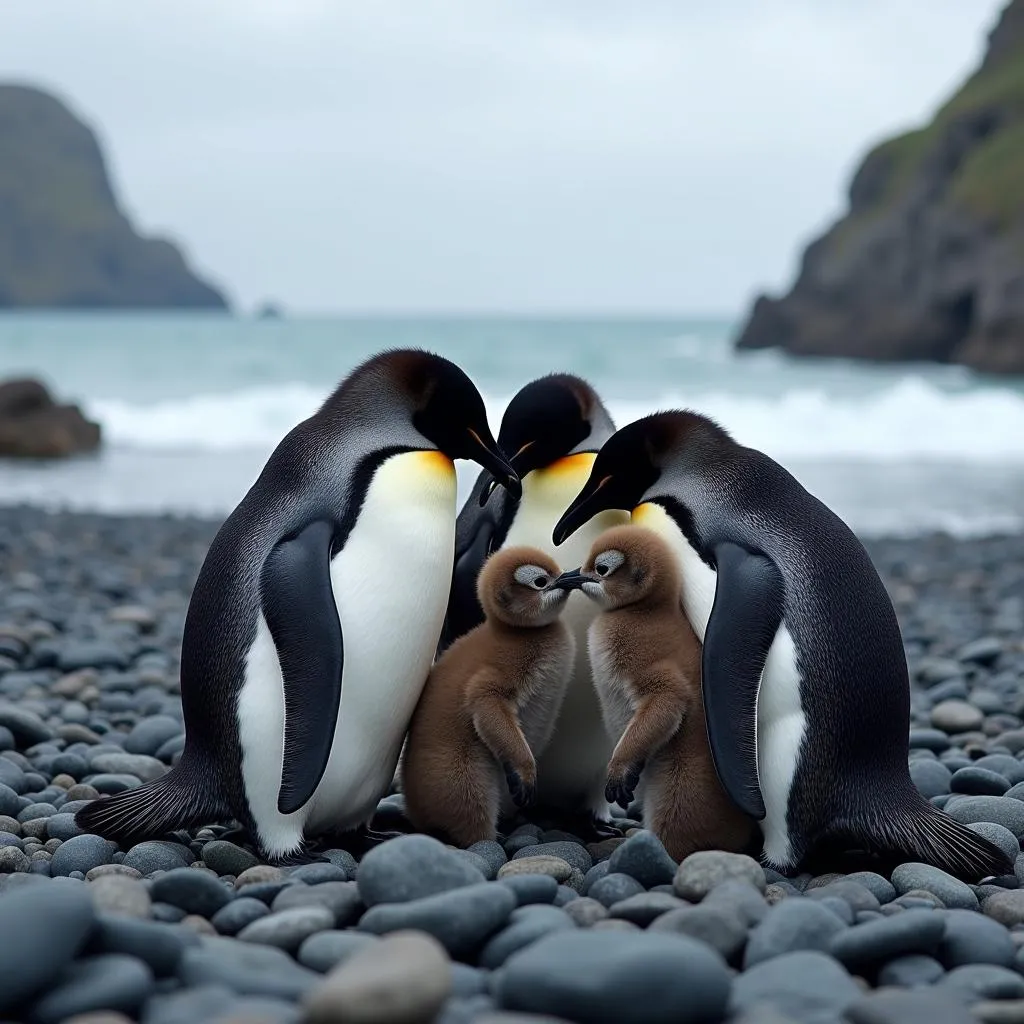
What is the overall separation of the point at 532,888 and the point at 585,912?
119mm

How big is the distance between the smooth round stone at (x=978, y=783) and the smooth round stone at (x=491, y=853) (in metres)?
1.59

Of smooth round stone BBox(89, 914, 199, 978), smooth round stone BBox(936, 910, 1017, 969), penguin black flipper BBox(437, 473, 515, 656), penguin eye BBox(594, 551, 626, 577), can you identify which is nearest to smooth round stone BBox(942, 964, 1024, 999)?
smooth round stone BBox(936, 910, 1017, 969)

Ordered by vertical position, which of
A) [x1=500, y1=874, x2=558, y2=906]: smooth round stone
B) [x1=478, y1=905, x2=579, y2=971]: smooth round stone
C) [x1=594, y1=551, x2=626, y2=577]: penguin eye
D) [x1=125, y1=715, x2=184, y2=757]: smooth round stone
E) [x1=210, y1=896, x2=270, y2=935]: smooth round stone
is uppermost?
[x1=594, y1=551, x2=626, y2=577]: penguin eye

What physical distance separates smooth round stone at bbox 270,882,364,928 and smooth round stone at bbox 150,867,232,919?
0.12m

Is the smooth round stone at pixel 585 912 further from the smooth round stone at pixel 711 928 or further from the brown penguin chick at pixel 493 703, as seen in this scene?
the brown penguin chick at pixel 493 703

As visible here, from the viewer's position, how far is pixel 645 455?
3889 millimetres

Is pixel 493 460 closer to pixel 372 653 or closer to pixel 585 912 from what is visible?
pixel 372 653

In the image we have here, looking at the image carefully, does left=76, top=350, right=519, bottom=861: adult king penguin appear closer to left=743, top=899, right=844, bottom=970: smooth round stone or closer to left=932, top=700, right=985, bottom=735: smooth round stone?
left=743, top=899, right=844, bottom=970: smooth round stone

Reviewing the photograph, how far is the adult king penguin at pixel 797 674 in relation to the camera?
11.1 ft

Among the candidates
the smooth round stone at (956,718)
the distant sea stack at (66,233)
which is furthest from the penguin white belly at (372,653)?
the distant sea stack at (66,233)

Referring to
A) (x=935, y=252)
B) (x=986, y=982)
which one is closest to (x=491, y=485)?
(x=986, y=982)

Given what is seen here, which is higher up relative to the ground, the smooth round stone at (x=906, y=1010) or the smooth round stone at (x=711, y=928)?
the smooth round stone at (x=906, y=1010)

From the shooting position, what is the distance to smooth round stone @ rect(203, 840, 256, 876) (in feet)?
11.7

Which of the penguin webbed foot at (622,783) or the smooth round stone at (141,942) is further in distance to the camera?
the penguin webbed foot at (622,783)
